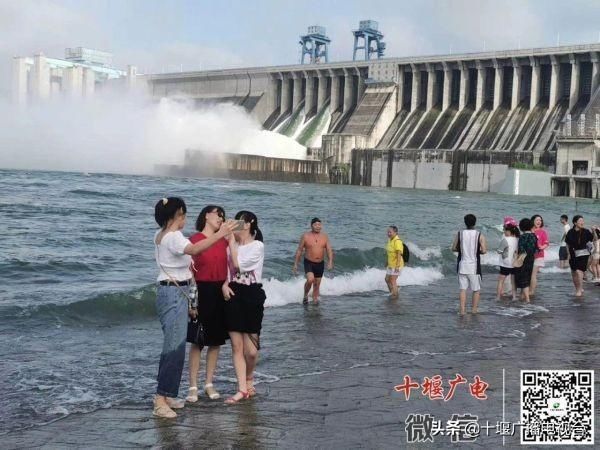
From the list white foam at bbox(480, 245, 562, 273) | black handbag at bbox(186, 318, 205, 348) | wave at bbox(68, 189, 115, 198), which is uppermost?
wave at bbox(68, 189, 115, 198)

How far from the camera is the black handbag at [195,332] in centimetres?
637

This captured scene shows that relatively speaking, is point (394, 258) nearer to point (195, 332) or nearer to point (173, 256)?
point (195, 332)

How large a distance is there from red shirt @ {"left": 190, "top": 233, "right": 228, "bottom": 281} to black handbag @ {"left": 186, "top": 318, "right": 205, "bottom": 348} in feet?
1.21

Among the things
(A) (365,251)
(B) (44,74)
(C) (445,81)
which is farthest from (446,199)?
(B) (44,74)

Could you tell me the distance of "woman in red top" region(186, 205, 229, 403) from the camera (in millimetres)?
6266

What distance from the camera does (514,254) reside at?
1334 centimetres

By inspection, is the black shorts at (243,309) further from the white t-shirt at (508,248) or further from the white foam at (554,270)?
the white foam at (554,270)

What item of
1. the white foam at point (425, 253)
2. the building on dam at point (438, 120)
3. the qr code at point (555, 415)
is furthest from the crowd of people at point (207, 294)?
the building on dam at point (438, 120)

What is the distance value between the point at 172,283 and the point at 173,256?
0.70ft

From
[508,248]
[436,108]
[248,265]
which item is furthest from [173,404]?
[436,108]

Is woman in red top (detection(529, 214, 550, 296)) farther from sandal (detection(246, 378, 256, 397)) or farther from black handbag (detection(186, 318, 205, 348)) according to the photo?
black handbag (detection(186, 318, 205, 348))

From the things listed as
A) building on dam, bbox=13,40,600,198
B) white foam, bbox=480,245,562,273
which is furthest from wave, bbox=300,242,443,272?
building on dam, bbox=13,40,600,198

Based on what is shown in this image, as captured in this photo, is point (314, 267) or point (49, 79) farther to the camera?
point (49, 79)

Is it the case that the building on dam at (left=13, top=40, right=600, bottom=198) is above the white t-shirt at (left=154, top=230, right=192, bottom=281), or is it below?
above
